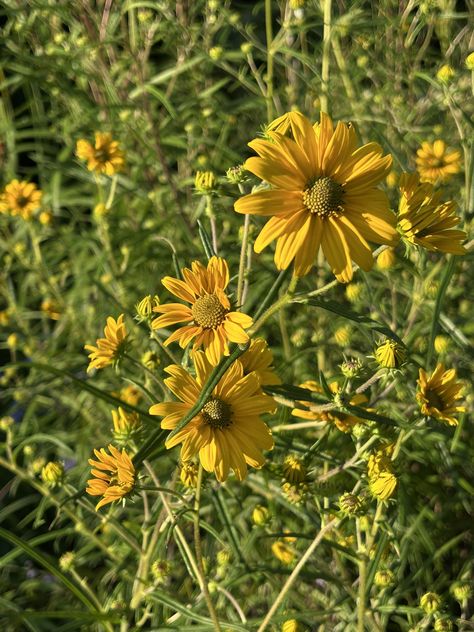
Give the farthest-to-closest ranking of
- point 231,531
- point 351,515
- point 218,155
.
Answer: point 218,155, point 231,531, point 351,515

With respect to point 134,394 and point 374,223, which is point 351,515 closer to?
point 374,223

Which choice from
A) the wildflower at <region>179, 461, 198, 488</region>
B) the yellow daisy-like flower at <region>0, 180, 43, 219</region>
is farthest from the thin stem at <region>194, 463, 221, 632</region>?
the yellow daisy-like flower at <region>0, 180, 43, 219</region>

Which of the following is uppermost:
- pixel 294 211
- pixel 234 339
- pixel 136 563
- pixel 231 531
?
pixel 294 211

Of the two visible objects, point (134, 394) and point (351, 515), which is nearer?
point (351, 515)

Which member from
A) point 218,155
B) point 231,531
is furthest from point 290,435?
point 218,155

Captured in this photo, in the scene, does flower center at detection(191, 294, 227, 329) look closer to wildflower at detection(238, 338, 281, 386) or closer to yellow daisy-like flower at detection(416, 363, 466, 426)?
wildflower at detection(238, 338, 281, 386)

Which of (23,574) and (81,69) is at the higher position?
(81,69)

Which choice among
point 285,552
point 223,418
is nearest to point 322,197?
point 223,418

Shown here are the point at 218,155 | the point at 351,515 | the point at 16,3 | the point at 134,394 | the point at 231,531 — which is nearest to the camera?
the point at 351,515
